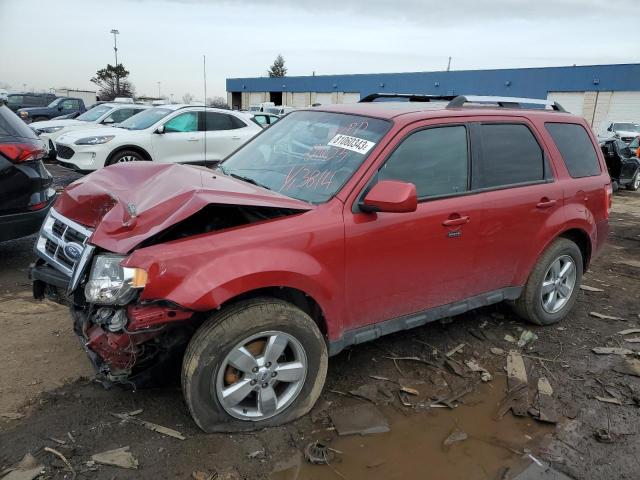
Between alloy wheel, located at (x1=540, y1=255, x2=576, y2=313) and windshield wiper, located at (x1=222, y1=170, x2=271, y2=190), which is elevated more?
windshield wiper, located at (x1=222, y1=170, x2=271, y2=190)

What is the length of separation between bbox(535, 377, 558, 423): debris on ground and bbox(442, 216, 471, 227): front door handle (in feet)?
4.31

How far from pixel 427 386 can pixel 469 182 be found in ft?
4.89

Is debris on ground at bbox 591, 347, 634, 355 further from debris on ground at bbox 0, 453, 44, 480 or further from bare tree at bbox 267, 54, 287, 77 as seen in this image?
bare tree at bbox 267, 54, 287, 77

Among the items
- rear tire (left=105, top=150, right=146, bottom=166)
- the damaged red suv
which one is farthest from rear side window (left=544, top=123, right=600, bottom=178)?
rear tire (left=105, top=150, right=146, bottom=166)

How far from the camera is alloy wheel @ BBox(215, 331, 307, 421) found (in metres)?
2.79

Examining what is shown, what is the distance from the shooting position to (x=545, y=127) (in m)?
4.29

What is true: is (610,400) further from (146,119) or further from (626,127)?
(626,127)

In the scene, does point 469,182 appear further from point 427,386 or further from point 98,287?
point 98,287

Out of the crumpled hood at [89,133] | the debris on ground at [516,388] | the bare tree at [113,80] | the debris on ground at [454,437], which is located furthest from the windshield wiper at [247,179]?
the bare tree at [113,80]

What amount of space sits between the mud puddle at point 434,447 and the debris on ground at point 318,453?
2 cm

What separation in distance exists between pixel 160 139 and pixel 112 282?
842 cm

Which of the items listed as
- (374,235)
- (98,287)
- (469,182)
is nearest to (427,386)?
(374,235)

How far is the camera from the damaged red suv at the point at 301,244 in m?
2.63

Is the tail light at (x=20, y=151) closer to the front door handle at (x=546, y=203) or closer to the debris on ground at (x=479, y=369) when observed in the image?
the debris on ground at (x=479, y=369)
